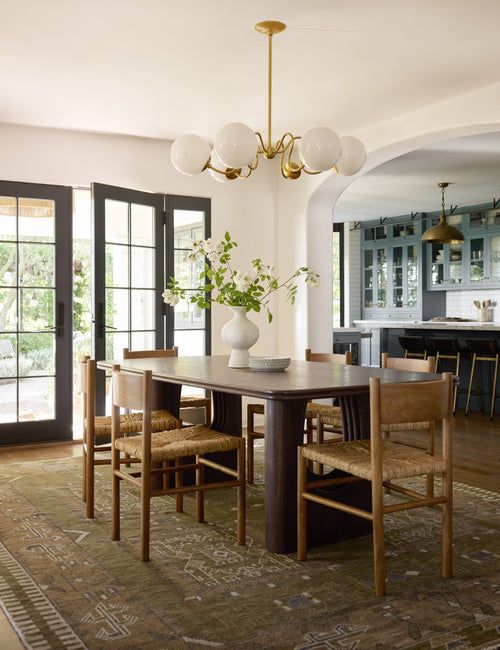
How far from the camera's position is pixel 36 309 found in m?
6.01

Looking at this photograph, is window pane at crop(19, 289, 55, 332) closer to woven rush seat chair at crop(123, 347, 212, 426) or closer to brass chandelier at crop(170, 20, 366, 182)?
woven rush seat chair at crop(123, 347, 212, 426)

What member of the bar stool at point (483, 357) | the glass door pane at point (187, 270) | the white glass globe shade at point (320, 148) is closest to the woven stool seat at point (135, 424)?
the white glass globe shade at point (320, 148)

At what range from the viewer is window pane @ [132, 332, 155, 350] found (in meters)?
6.30

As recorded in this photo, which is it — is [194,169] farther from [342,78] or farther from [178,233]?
[178,233]

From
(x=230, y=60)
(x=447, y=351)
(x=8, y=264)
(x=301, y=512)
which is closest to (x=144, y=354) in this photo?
(x=8, y=264)

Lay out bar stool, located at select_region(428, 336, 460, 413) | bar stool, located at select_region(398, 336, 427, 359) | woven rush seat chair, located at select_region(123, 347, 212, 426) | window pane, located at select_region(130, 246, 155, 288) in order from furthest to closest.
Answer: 1. bar stool, located at select_region(398, 336, 427, 359)
2. bar stool, located at select_region(428, 336, 460, 413)
3. window pane, located at select_region(130, 246, 155, 288)
4. woven rush seat chair, located at select_region(123, 347, 212, 426)

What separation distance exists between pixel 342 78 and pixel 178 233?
234cm

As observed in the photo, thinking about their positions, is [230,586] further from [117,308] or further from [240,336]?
[117,308]

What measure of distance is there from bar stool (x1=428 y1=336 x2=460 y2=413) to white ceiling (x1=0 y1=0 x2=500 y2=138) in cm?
292

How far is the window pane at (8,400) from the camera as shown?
19.2 ft

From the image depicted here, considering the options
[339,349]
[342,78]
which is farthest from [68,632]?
[339,349]

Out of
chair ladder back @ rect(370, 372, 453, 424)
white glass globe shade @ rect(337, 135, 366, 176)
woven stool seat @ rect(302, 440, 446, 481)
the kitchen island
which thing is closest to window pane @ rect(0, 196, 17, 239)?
white glass globe shade @ rect(337, 135, 366, 176)

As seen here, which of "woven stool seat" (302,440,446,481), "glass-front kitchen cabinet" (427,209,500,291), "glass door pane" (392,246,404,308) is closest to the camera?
"woven stool seat" (302,440,446,481)

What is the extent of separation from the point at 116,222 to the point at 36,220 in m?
0.65
